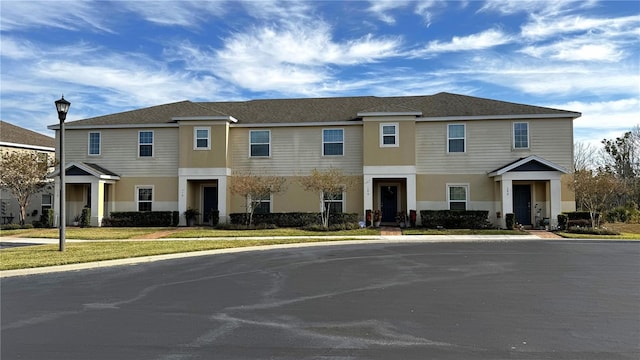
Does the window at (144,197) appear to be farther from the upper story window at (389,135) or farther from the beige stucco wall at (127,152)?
the upper story window at (389,135)

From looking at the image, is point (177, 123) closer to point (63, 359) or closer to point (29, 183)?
point (29, 183)

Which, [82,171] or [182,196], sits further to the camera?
[182,196]

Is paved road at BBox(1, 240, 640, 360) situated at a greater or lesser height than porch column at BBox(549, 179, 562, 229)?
lesser

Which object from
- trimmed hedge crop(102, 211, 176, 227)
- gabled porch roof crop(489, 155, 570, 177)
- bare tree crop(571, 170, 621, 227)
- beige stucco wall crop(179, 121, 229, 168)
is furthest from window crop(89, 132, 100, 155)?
bare tree crop(571, 170, 621, 227)

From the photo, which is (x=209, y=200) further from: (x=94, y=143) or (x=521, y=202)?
(x=521, y=202)

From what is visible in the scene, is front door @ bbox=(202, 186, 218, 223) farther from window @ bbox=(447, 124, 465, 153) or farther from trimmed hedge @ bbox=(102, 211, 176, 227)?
window @ bbox=(447, 124, 465, 153)

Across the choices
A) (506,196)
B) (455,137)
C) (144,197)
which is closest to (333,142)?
(455,137)

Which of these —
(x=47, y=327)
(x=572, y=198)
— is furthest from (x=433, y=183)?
(x=47, y=327)

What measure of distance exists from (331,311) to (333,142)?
2046cm

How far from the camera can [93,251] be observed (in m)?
15.9

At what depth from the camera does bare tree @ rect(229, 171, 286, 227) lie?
25.6m

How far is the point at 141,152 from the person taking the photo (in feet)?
94.3

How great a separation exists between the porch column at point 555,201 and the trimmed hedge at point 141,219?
64.9 feet

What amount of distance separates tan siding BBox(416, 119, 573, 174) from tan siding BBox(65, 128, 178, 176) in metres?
14.1
